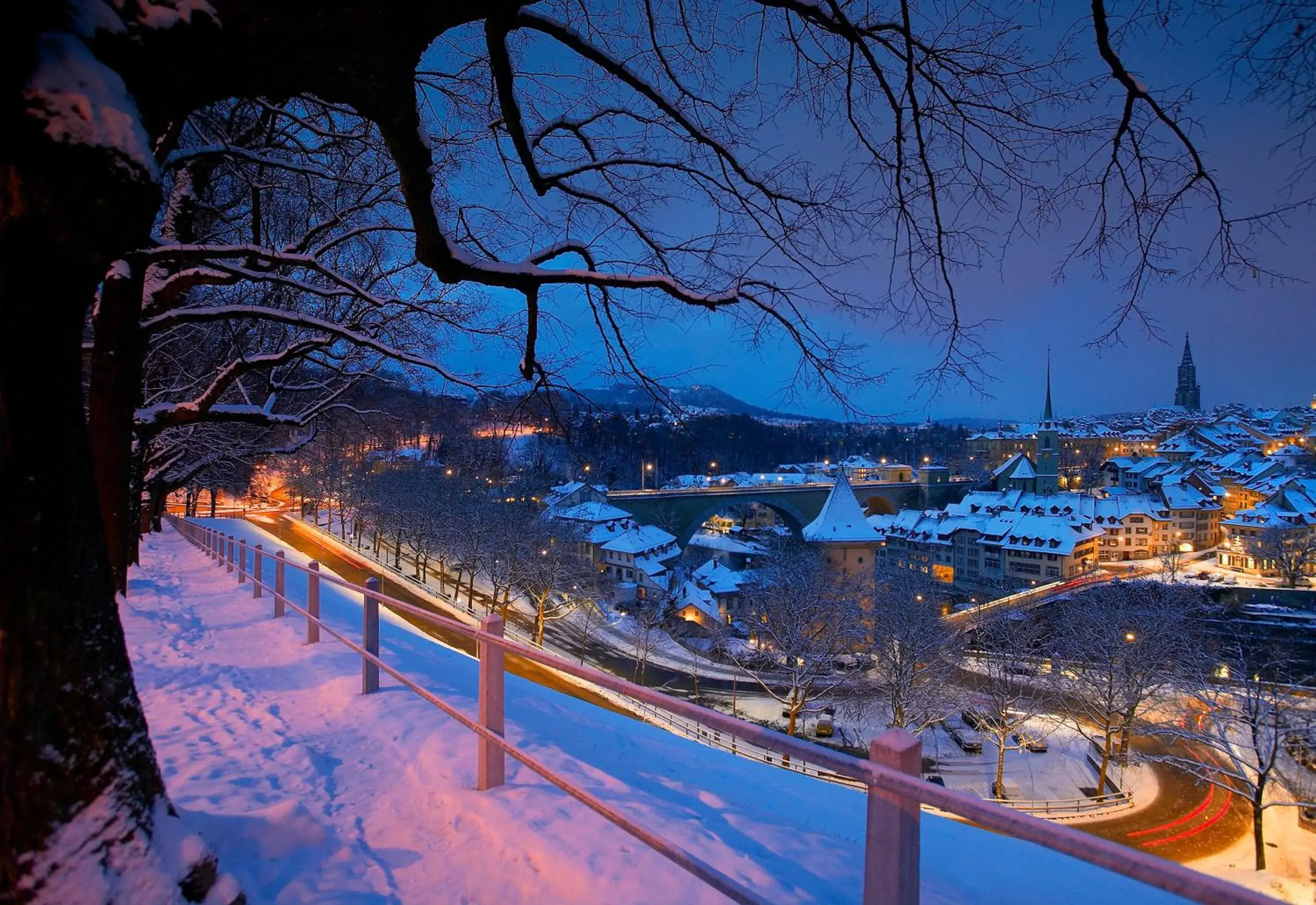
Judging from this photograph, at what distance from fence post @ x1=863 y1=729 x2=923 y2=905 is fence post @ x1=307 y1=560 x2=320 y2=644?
586 cm

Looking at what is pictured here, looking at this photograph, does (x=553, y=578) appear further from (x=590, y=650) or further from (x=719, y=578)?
(x=719, y=578)

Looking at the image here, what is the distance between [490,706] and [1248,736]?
27731 millimetres

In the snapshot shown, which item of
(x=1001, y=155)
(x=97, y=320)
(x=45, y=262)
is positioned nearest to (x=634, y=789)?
(x=45, y=262)

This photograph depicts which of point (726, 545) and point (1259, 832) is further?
point (726, 545)

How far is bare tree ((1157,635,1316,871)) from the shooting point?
55.5 ft

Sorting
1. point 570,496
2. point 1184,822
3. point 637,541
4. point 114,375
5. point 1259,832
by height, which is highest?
point 114,375

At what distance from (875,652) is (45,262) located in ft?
86.0

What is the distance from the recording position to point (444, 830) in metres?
3.00

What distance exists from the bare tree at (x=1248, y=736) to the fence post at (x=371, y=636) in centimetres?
1986

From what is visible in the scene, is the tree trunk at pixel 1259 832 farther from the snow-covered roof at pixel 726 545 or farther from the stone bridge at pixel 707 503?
the stone bridge at pixel 707 503

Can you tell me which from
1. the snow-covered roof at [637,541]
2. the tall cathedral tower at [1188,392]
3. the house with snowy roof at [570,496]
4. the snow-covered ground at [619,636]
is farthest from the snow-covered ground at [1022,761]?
the tall cathedral tower at [1188,392]

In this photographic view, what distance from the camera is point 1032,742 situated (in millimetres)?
21766


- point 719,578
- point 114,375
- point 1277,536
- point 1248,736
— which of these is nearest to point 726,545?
point 719,578

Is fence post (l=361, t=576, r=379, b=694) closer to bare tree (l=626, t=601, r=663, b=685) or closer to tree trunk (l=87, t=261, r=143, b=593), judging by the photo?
tree trunk (l=87, t=261, r=143, b=593)
